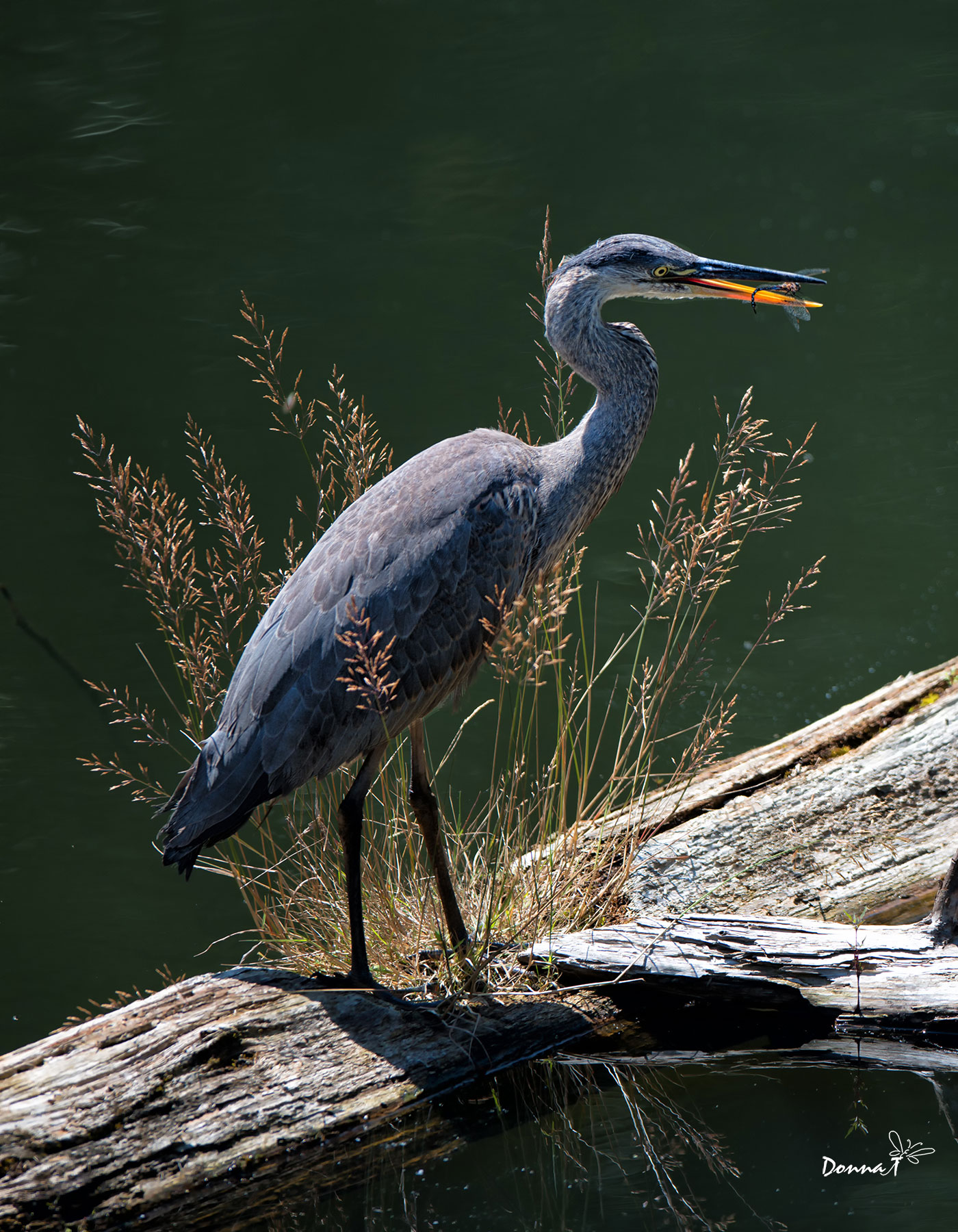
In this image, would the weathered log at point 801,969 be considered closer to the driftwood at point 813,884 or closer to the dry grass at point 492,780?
the driftwood at point 813,884

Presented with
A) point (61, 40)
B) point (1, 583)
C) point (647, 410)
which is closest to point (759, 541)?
point (647, 410)

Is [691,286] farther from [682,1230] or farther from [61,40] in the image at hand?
[61,40]

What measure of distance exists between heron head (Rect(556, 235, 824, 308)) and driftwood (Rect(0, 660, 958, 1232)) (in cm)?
131

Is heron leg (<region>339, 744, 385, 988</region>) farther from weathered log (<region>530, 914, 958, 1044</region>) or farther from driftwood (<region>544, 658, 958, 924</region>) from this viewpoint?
driftwood (<region>544, 658, 958, 924</region>)

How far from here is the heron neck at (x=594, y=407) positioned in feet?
10.4

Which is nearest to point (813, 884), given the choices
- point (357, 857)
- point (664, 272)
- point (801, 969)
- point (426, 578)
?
point (801, 969)

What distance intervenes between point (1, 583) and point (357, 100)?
3.83 m

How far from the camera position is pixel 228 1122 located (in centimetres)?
248

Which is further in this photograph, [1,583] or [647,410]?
[1,583]

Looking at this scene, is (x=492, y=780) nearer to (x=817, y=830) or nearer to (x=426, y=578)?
(x=426, y=578)

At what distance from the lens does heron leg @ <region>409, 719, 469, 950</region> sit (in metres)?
3.01

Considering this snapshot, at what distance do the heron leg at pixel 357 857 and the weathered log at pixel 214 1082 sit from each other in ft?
0.28

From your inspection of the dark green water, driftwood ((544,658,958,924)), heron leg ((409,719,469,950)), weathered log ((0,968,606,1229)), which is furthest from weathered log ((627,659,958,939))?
the dark green water

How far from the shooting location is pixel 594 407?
129 inches
